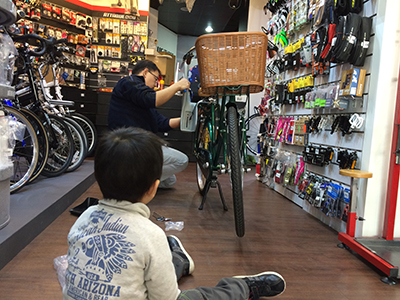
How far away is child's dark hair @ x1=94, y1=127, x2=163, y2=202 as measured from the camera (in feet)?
2.77

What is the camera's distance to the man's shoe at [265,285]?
4.48ft

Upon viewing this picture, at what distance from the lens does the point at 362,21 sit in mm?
2244

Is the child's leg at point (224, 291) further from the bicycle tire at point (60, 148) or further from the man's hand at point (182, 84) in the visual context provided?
the bicycle tire at point (60, 148)

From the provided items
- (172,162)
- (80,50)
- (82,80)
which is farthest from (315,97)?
(80,50)

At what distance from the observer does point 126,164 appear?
84 centimetres

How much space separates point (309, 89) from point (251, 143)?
3.51 m

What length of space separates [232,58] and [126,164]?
128cm

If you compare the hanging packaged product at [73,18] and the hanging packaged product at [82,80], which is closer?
the hanging packaged product at [73,18]

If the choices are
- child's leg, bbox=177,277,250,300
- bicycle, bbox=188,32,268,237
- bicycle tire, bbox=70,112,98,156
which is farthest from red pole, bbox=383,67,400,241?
bicycle tire, bbox=70,112,98,156

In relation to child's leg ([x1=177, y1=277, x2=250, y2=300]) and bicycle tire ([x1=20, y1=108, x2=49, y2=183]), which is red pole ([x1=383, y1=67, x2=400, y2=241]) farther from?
bicycle tire ([x1=20, y1=108, x2=49, y2=183])

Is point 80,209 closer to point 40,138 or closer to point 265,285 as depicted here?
point 40,138

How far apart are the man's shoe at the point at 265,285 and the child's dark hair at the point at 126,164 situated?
2.62 ft

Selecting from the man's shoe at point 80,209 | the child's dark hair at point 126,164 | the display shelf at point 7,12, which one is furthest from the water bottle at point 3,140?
the child's dark hair at point 126,164

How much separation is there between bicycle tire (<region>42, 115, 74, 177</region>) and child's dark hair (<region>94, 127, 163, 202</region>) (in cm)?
238
